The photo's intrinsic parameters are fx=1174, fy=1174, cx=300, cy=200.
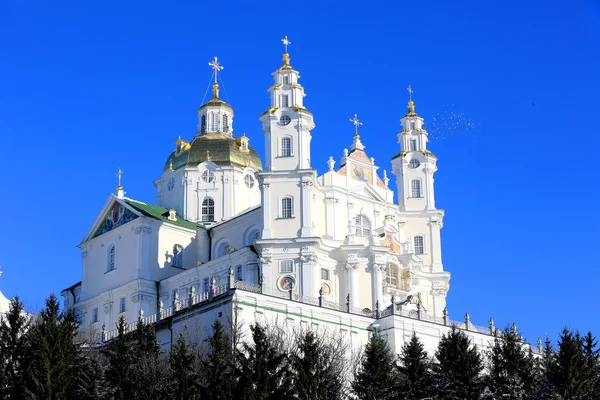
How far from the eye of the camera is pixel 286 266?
73.3m

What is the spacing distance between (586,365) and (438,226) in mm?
33407

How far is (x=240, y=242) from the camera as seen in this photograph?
80688 mm

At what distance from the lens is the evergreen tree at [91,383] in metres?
48.5

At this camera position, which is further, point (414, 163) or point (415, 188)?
point (414, 163)

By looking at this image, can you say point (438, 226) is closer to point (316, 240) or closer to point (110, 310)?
point (316, 240)

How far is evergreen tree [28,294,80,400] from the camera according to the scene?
1877 inches

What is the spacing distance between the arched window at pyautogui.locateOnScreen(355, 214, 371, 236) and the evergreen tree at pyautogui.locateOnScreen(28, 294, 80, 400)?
99.1 ft

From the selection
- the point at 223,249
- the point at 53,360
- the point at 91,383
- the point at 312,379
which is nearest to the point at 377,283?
the point at 223,249

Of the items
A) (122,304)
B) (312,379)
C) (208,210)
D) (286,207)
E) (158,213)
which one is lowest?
(312,379)

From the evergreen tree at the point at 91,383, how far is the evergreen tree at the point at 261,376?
19.6ft

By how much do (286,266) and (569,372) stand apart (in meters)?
27.2

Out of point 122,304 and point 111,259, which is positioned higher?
point 111,259

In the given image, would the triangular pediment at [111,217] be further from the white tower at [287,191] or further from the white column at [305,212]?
the white column at [305,212]

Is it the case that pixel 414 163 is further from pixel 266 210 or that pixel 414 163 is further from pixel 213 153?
pixel 213 153
